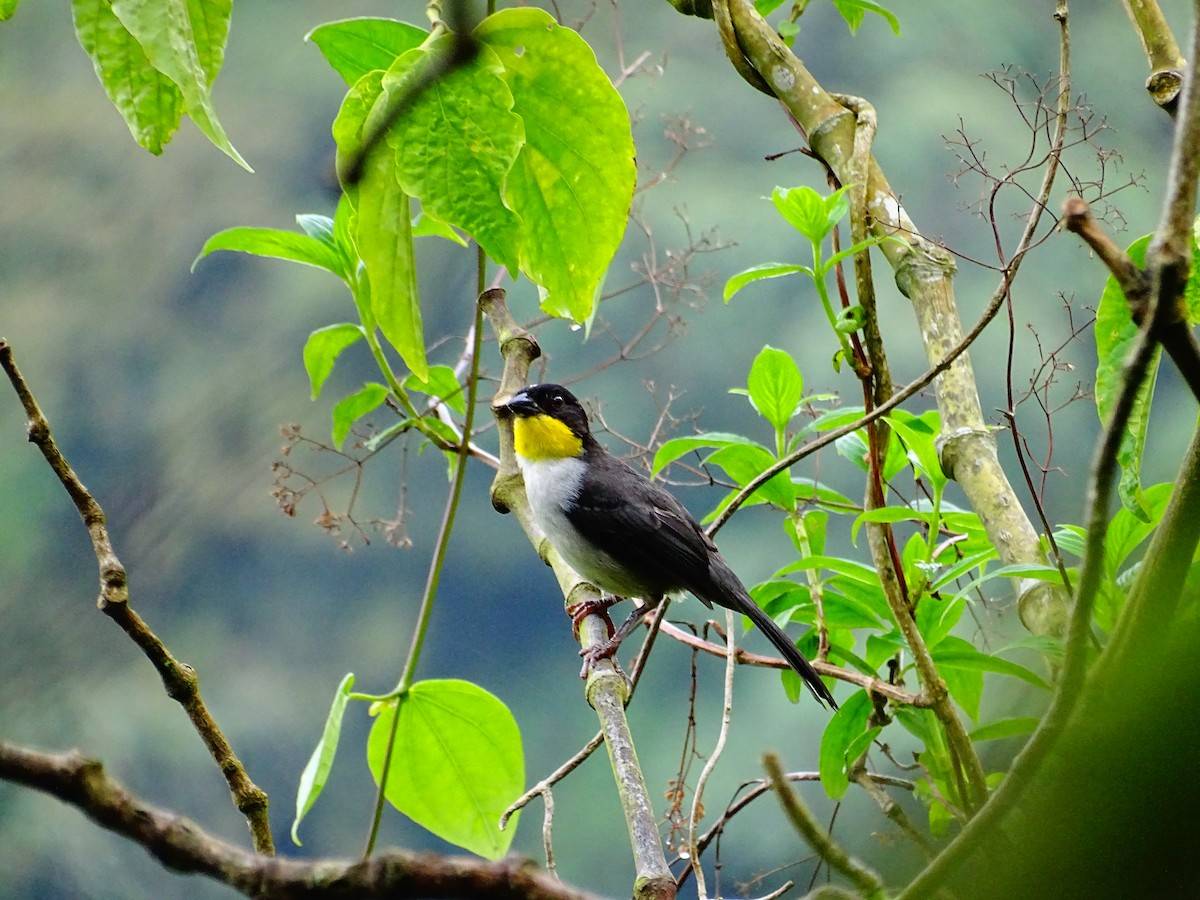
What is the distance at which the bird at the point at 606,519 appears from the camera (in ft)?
6.18

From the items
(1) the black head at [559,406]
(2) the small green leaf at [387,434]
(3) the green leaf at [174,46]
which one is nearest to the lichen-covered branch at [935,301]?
(2) the small green leaf at [387,434]

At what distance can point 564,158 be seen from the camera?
58cm

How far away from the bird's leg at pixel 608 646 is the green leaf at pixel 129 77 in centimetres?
91

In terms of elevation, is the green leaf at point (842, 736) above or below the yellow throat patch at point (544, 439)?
below

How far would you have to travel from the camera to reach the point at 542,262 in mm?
593

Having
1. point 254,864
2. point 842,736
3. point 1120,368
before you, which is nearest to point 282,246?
point 842,736

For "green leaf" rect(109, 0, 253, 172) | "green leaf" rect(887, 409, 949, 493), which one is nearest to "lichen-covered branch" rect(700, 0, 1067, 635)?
"green leaf" rect(887, 409, 949, 493)

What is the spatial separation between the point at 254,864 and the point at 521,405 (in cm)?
161

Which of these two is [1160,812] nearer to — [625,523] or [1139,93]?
[625,523]

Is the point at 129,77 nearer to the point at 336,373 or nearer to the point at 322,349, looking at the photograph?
the point at 322,349

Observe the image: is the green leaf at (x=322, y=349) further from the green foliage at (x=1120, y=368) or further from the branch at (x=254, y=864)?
the branch at (x=254, y=864)

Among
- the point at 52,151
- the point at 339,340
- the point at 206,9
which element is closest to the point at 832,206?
the point at 339,340

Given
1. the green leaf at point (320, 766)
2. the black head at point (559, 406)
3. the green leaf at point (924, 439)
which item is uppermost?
the black head at point (559, 406)

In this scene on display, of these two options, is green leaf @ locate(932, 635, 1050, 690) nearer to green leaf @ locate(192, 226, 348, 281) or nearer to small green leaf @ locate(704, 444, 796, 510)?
small green leaf @ locate(704, 444, 796, 510)
